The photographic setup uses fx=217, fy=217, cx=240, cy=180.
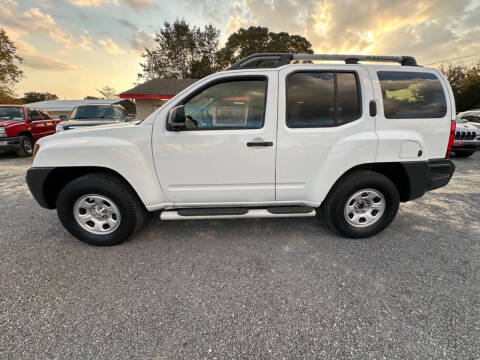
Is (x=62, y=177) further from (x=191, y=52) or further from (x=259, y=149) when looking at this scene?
(x=191, y=52)

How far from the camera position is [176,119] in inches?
88.5

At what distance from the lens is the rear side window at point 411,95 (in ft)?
8.17

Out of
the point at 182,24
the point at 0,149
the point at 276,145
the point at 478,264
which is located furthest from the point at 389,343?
the point at 182,24

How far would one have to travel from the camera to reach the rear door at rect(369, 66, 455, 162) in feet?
8.16

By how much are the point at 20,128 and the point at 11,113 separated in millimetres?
928

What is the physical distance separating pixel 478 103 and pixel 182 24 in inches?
1678

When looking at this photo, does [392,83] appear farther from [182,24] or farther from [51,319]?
[182,24]

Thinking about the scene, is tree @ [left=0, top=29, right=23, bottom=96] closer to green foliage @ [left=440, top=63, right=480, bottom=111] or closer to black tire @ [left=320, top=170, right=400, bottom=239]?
black tire @ [left=320, top=170, right=400, bottom=239]

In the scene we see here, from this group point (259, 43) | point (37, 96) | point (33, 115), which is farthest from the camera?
point (37, 96)

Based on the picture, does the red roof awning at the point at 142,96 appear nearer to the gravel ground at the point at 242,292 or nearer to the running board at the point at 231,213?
the gravel ground at the point at 242,292

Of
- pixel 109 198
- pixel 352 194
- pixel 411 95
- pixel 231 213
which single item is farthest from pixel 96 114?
pixel 411 95

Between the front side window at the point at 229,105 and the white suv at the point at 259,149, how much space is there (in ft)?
0.04

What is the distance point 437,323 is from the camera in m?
1.66

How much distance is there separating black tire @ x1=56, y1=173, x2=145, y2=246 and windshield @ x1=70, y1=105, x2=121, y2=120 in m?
6.16
